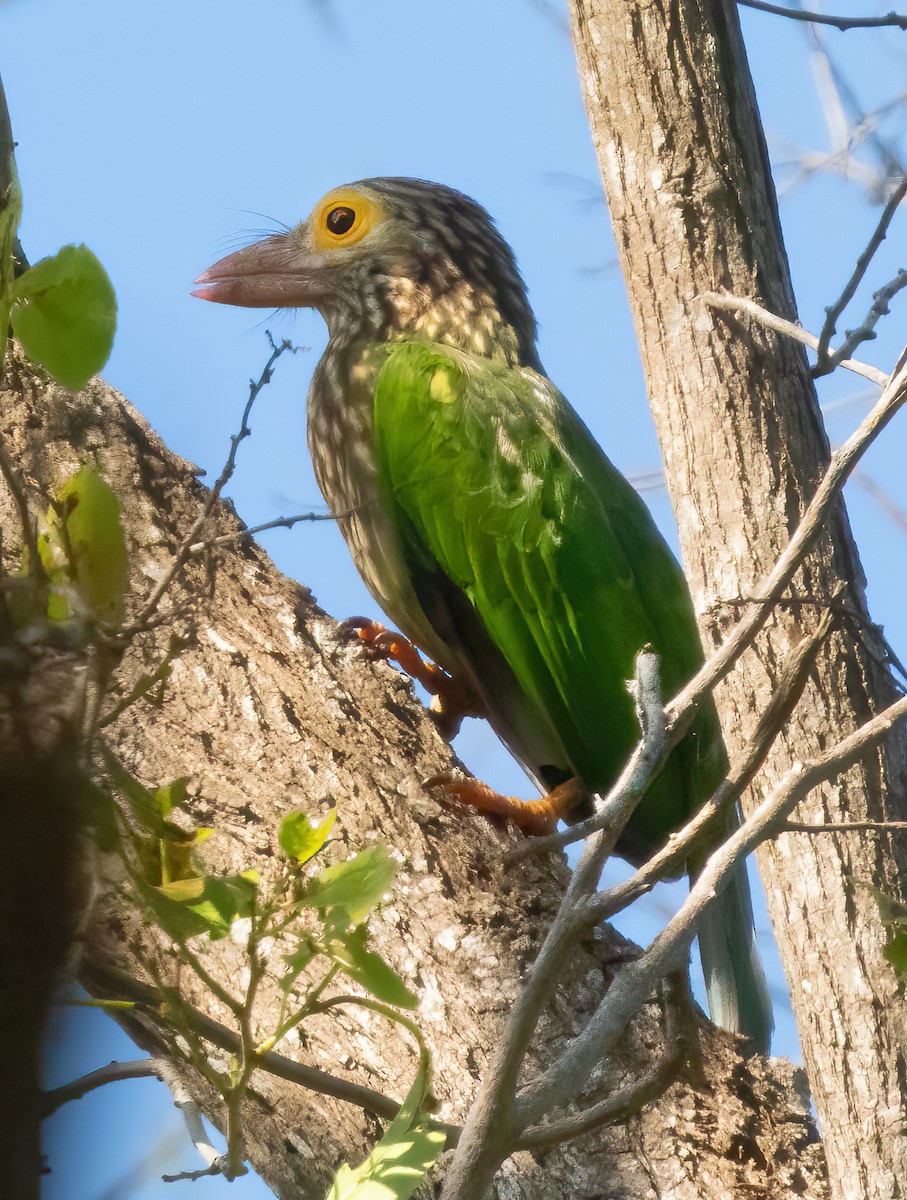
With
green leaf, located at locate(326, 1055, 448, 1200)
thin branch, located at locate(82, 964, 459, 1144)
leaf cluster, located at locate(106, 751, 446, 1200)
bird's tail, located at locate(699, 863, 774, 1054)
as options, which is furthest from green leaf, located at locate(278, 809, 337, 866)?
bird's tail, located at locate(699, 863, 774, 1054)

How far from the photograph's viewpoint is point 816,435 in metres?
2.33

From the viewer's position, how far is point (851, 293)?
2.20m

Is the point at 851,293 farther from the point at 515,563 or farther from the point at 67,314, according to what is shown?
the point at 67,314

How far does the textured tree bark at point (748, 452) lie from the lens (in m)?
2.02

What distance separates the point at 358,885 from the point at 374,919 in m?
0.92

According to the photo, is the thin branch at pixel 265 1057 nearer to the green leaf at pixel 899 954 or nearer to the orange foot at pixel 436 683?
the green leaf at pixel 899 954

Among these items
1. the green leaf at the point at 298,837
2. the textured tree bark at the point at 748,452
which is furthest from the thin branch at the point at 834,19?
the green leaf at the point at 298,837

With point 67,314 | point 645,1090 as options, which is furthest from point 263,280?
point 67,314

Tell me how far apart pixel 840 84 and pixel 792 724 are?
12.3 ft

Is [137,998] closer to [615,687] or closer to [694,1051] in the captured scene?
[694,1051]

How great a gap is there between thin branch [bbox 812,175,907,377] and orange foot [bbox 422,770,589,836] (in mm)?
1055

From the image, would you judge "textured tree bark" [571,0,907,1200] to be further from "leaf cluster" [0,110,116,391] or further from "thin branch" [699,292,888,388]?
"leaf cluster" [0,110,116,391]

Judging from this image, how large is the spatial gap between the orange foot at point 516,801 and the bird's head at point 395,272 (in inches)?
58.4

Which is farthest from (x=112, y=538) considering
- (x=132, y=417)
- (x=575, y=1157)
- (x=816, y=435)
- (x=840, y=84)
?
(x=840, y=84)
